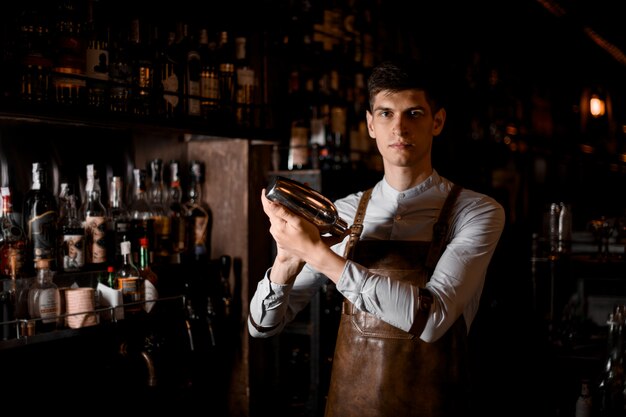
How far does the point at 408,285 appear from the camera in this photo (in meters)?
Answer: 1.61

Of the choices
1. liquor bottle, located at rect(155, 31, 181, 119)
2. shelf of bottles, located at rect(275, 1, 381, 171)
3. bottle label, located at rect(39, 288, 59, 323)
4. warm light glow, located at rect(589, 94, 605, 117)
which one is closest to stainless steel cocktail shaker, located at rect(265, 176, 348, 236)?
bottle label, located at rect(39, 288, 59, 323)

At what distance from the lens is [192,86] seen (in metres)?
2.71

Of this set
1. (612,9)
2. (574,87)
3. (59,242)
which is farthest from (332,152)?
(574,87)

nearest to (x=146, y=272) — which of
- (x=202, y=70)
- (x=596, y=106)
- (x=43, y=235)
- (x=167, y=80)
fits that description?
(x=43, y=235)

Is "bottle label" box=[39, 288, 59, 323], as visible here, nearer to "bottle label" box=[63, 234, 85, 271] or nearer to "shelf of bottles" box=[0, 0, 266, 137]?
"bottle label" box=[63, 234, 85, 271]

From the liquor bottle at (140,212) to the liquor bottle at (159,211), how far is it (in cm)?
3

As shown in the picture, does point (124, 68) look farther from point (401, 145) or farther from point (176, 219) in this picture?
point (401, 145)

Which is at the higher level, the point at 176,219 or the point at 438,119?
the point at 438,119

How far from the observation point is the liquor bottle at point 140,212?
8.66 feet

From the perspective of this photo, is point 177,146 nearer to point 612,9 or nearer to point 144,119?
point 144,119

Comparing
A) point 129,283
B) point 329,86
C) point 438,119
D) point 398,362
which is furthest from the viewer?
point 329,86

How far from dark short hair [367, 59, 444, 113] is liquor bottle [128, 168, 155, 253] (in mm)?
1164

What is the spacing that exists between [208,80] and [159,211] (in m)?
0.54

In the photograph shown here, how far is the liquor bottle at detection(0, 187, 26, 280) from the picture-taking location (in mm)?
2225
